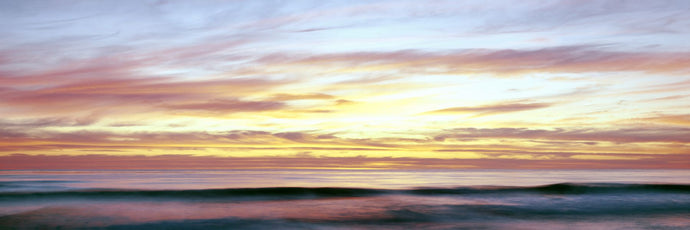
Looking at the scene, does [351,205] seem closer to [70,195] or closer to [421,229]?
[421,229]

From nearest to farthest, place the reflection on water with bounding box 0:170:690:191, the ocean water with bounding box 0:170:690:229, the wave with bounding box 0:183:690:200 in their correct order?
the ocean water with bounding box 0:170:690:229 → the wave with bounding box 0:183:690:200 → the reflection on water with bounding box 0:170:690:191

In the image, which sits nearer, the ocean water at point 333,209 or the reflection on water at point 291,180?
the ocean water at point 333,209

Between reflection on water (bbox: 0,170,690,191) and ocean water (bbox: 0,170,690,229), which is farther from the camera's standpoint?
reflection on water (bbox: 0,170,690,191)

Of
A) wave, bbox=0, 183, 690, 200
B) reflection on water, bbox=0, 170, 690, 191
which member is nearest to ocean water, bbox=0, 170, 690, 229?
wave, bbox=0, 183, 690, 200

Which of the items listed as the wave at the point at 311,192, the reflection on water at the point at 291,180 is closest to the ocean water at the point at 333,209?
the wave at the point at 311,192

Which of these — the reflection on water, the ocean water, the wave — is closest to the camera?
the ocean water

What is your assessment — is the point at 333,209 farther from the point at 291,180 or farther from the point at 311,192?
the point at 291,180

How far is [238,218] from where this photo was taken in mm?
15133

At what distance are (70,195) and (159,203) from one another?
617cm

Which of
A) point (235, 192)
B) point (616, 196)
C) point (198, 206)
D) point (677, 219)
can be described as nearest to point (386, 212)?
point (198, 206)

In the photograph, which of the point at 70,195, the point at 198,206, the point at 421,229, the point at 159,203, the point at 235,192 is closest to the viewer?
the point at 421,229

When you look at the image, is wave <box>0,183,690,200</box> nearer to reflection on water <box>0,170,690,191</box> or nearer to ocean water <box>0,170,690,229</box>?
ocean water <box>0,170,690,229</box>

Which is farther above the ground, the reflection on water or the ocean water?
the reflection on water

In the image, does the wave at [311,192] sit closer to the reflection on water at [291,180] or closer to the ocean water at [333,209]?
the ocean water at [333,209]
